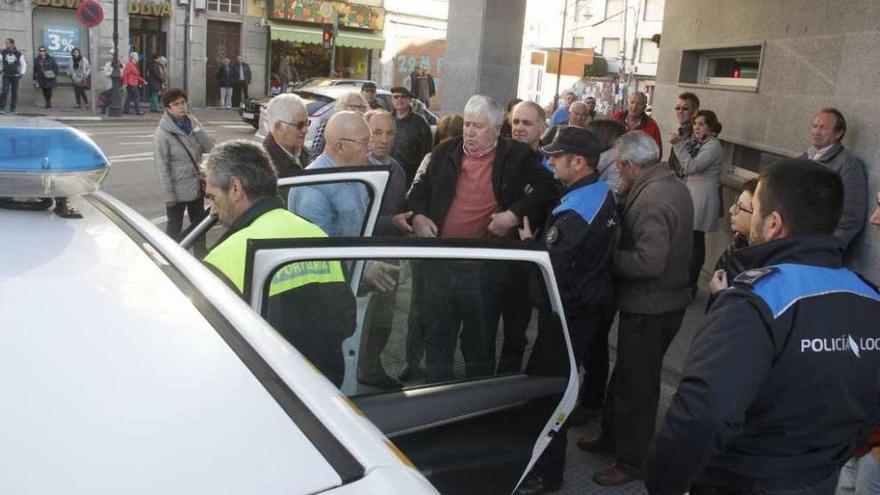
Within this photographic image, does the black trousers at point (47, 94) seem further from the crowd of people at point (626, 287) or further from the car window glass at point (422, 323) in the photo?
Result: the car window glass at point (422, 323)

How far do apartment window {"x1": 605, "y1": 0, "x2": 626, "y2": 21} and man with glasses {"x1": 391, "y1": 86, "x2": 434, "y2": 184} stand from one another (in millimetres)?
55280

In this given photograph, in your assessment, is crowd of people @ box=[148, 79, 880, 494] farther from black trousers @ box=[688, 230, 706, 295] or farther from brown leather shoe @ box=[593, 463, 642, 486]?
black trousers @ box=[688, 230, 706, 295]

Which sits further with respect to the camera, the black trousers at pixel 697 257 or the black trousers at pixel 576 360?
the black trousers at pixel 697 257

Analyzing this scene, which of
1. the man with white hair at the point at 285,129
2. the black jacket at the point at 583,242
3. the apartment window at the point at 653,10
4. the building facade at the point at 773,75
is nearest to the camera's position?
the black jacket at the point at 583,242

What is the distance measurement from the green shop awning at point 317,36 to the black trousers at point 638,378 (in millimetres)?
25907

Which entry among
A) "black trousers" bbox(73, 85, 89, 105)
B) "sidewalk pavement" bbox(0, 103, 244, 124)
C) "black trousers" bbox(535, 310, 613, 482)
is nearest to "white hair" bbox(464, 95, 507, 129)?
"black trousers" bbox(535, 310, 613, 482)

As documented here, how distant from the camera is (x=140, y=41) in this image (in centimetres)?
2419

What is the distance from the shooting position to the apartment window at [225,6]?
2595 centimetres

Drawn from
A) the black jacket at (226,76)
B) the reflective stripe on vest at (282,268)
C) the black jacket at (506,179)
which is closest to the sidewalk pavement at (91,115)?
the black jacket at (226,76)

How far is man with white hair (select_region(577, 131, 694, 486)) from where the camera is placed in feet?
11.2

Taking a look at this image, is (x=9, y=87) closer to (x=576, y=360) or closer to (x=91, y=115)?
(x=91, y=115)

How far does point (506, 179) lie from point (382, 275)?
5.65 feet

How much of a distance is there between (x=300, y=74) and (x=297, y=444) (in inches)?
1178

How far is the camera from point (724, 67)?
829cm
